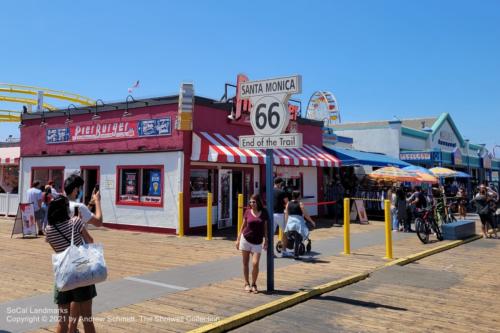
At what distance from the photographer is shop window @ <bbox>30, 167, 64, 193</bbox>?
18.4 meters

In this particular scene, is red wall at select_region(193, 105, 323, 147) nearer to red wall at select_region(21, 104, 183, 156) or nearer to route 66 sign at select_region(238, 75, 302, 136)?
red wall at select_region(21, 104, 183, 156)

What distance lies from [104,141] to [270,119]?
11342 mm

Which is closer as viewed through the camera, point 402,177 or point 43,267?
point 43,267

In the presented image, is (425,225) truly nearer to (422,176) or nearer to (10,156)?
(422,176)

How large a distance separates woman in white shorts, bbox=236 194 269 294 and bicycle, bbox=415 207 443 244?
7373mm

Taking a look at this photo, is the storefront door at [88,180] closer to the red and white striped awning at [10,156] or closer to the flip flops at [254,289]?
the red and white striped awning at [10,156]

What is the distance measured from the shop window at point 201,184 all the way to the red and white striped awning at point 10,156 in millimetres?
10971

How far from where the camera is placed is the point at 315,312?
6027mm

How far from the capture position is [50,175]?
18766mm

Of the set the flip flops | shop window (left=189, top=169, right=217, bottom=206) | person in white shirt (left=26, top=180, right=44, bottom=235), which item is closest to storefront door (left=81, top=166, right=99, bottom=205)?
person in white shirt (left=26, top=180, right=44, bottom=235)

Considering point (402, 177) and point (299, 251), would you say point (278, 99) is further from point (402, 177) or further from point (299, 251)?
point (402, 177)

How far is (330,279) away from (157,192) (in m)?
8.63

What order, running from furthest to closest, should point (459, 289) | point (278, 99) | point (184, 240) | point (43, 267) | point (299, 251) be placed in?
point (184, 240) → point (299, 251) → point (43, 267) → point (459, 289) → point (278, 99)

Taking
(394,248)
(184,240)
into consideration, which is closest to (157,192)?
(184,240)
